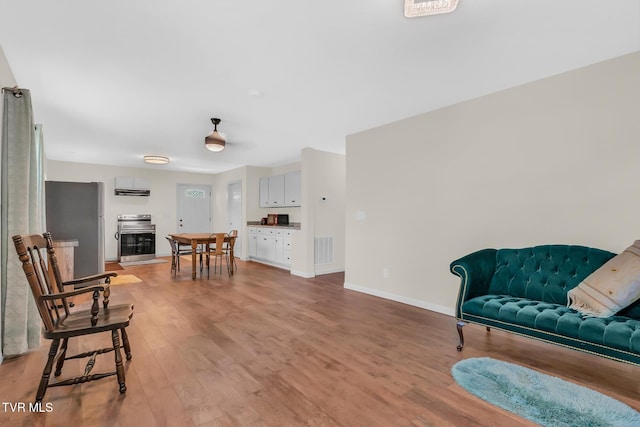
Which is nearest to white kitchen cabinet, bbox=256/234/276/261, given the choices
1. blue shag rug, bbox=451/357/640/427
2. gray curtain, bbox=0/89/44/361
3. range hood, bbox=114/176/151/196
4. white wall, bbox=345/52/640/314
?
white wall, bbox=345/52/640/314

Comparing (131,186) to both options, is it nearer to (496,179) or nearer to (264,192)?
(264,192)

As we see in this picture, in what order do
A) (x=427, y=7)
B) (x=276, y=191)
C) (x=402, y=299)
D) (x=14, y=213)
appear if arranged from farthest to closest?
(x=276, y=191) < (x=402, y=299) < (x=14, y=213) < (x=427, y=7)

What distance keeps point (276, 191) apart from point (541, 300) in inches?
229

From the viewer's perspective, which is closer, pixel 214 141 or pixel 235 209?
pixel 214 141

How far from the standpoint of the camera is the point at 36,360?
2420mm

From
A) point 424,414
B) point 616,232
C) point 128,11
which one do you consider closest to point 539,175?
point 616,232

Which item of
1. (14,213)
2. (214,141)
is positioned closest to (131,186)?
(214,141)

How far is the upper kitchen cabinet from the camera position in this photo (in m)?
6.84

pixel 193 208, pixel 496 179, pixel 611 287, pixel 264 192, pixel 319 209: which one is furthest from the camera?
pixel 193 208

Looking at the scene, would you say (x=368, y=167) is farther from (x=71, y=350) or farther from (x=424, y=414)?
(x=71, y=350)

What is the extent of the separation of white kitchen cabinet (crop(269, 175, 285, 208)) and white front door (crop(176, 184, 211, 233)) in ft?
9.54

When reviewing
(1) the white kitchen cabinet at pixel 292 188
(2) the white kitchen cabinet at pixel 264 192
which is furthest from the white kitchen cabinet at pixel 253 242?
(1) the white kitchen cabinet at pixel 292 188

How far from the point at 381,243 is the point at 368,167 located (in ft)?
3.86

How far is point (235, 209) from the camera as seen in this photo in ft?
27.9
